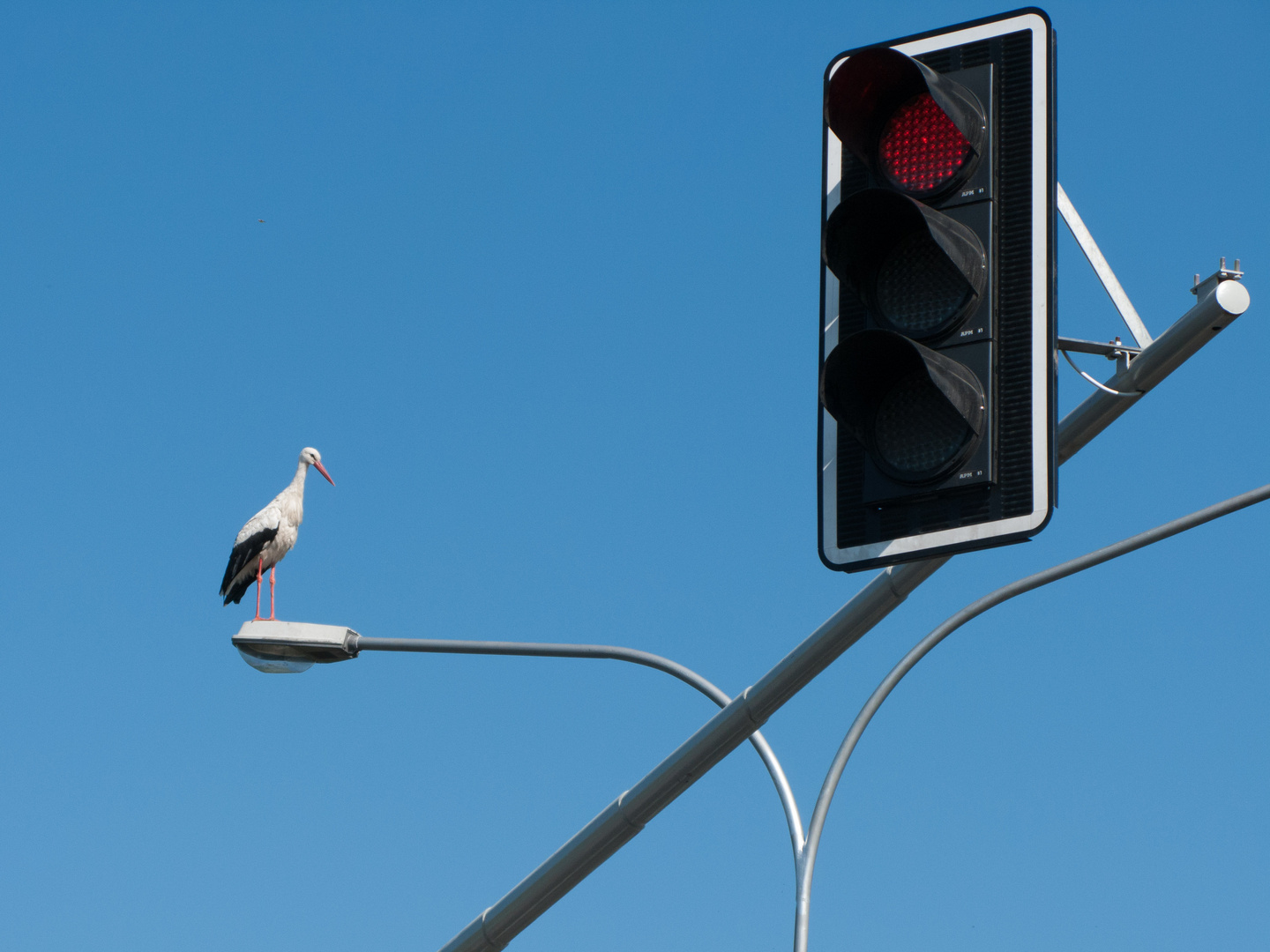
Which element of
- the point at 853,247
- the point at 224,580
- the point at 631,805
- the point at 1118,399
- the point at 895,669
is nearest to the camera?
the point at 853,247

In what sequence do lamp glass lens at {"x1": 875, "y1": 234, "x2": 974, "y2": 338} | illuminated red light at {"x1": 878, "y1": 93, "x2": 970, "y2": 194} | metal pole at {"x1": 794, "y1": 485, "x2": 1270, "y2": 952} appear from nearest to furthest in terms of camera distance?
1. lamp glass lens at {"x1": 875, "y1": 234, "x2": 974, "y2": 338}
2. illuminated red light at {"x1": 878, "y1": 93, "x2": 970, "y2": 194}
3. metal pole at {"x1": 794, "y1": 485, "x2": 1270, "y2": 952}

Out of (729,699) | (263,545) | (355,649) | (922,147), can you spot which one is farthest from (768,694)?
(263,545)

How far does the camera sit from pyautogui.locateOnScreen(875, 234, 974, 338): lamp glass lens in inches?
152

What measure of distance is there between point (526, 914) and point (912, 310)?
16.1 ft

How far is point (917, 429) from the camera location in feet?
12.7

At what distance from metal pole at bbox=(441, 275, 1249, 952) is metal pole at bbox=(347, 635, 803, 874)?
290 millimetres

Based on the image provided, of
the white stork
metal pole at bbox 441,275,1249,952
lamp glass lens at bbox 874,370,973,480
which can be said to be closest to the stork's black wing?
the white stork

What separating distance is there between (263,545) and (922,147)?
38.3 feet

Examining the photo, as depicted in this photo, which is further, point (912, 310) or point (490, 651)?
point (490, 651)

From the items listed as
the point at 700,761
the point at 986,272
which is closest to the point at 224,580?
the point at 700,761

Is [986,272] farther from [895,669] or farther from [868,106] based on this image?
[895,669]

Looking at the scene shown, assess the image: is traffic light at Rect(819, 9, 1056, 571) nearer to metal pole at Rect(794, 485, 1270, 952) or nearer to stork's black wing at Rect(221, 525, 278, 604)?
metal pole at Rect(794, 485, 1270, 952)

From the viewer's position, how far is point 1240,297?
459 centimetres

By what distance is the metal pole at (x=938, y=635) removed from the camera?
20.4 feet
